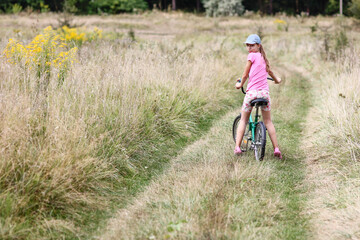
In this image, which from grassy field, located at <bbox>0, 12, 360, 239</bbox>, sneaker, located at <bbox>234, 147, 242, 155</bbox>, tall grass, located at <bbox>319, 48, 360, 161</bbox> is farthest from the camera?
sneaker, located at <bbox>234, 147, 242, 155</bbox>

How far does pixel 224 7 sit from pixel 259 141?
44.7 metres

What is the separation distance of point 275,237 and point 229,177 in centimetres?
116

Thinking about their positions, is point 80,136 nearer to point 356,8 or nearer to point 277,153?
point 277,153

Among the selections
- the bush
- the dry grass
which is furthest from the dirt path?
the bush

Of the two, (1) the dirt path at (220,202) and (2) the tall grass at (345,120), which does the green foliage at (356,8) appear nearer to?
(2) the tall grass at (345,120)

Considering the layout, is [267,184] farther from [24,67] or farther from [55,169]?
[24,67]

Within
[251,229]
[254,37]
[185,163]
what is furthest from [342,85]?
[251,229]

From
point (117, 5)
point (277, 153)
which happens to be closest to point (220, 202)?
point (277, 153)

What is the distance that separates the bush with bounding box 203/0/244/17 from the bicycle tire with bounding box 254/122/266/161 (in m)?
43.5

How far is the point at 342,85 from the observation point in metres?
8.42

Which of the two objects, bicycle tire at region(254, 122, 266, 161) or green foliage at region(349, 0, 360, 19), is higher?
green foliage at region(349, 0, 360, 19)

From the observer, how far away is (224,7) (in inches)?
1885

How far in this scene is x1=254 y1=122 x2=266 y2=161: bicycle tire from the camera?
5.61 metres

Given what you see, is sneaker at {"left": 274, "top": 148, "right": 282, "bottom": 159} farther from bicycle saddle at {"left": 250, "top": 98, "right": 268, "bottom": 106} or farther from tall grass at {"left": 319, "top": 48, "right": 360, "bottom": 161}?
tall grass at {"left": 319, "top": 48, "right": 360, "bottom": 161}
